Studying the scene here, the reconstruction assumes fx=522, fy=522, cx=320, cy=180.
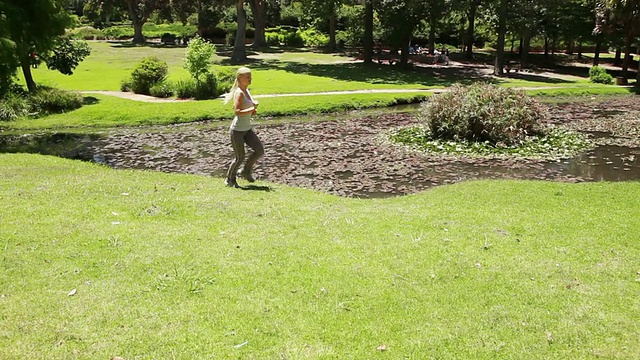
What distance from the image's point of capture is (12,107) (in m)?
21.8

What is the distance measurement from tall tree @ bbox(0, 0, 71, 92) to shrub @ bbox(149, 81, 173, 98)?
683 centimetres

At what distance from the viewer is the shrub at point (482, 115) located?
16.5m

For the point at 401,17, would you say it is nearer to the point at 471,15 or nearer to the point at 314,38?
the point at 471,15

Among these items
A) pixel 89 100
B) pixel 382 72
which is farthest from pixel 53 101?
pixel 382 72

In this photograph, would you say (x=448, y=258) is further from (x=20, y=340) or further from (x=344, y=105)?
(x=344, y=105)

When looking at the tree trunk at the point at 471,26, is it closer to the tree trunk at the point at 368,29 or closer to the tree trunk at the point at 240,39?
the tree trunk at the point at 368,29

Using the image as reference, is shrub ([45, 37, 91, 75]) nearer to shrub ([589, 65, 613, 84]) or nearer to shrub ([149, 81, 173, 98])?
shrub ([149, 81, 173, 98])

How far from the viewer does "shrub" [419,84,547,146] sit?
16453 millimetres

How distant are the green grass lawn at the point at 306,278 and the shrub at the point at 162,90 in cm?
1834

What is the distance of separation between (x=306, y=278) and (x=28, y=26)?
646 inches

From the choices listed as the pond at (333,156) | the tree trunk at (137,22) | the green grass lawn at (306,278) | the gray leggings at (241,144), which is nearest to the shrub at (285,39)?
the tree trunk at (137,22)

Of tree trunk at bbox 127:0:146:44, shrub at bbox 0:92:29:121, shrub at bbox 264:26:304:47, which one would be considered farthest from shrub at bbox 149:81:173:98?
tree trunk at bbox 127:0:146:44

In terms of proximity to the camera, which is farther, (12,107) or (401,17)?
(401,17)

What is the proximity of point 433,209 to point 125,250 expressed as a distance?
5312 millimetres
